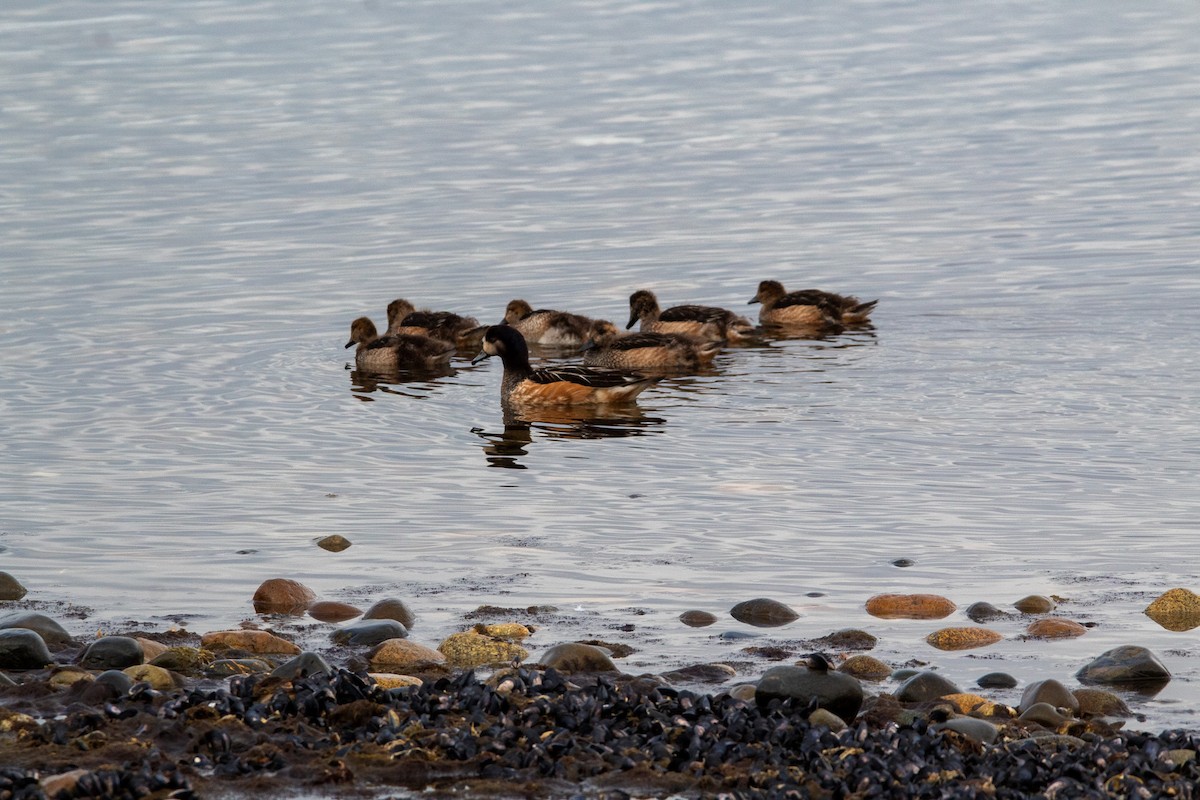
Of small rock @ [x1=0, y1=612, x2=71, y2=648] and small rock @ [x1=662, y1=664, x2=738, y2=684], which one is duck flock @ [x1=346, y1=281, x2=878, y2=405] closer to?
small rock @ [x1=0, y1=612, x2=71, y2=648]

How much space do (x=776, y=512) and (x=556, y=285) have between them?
891cm

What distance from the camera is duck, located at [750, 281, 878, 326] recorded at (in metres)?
18.2

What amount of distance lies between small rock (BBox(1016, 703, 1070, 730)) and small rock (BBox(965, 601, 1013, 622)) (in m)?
1.57

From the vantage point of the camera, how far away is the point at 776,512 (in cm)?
1172

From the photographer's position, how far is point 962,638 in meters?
9.13

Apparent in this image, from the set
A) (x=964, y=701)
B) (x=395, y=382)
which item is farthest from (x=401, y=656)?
(x=395, y=382)

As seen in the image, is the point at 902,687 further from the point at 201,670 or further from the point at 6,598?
the point at 6,598

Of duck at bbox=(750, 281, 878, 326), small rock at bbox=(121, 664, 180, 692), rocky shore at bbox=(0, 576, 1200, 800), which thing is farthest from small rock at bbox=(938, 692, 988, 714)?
duck at bbox=(750, 281, 878, 326)

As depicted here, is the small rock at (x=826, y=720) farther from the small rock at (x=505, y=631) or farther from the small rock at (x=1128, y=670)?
the small rock at (x=505, y=631)

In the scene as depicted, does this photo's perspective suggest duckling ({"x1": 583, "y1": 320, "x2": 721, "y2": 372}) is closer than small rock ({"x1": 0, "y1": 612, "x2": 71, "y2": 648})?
No

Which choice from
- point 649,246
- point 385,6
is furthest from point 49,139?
point 385,6

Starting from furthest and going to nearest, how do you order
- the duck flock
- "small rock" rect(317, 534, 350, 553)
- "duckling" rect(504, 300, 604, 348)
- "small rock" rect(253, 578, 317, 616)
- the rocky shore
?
→ "duckling" rect(504, 300, 604, 348)
the duck flock
"small rock" rect(317, 534, 350, 553)
"small rock" rect(253, 578, 317, 616)
the rocky shore

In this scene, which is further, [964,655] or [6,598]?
[6,598]

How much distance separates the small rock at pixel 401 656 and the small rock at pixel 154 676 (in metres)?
0.97
